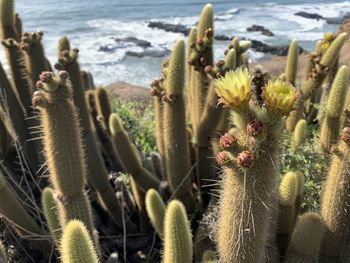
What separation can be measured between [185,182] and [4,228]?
151cm

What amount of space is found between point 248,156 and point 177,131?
1905 mm

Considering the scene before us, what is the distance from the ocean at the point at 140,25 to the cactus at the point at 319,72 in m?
10.9

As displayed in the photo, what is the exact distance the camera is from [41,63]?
4180mm

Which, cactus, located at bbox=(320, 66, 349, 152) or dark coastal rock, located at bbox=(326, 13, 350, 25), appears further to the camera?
dark coastal rock, located at bbox=(326, 13, 350, 25)

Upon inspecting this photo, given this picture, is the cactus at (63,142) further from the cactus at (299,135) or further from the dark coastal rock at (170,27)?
the dark coastal rock at (170,27)

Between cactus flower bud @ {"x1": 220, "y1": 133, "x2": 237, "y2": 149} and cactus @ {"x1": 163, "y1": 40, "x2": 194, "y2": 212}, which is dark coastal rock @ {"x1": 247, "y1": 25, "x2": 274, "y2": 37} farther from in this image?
cactus flower bud @ {"x1": 220, "y1": 133, "x2": 237, "y2": 149}

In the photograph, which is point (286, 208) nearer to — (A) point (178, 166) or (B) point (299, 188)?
(B) point (299, 188)

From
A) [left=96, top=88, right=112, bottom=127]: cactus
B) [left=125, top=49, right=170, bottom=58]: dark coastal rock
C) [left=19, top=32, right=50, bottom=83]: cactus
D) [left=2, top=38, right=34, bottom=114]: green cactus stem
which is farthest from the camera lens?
[left=125, top=49, right=170, bottom=58]: dark coastal rock

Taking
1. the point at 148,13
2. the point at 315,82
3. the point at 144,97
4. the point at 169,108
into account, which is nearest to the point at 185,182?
the point at 169,108

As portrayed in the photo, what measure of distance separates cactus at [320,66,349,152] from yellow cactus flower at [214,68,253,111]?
2269 mm

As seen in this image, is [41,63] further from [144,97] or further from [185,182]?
[144,97]

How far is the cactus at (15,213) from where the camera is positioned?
346 cm

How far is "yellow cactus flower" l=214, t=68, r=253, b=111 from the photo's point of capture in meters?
2.04

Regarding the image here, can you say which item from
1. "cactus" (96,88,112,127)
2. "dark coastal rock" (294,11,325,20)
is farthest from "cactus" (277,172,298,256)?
"dark coastal rock" (294,11,325,20)
